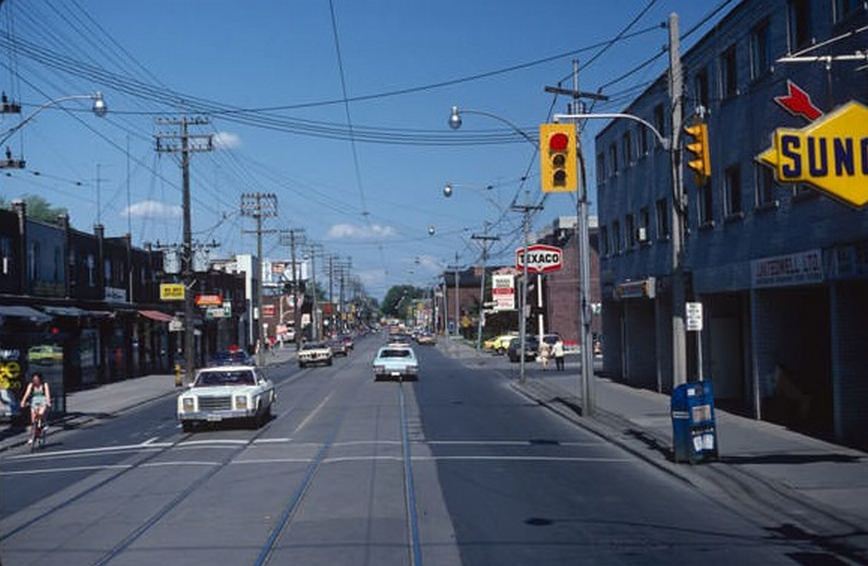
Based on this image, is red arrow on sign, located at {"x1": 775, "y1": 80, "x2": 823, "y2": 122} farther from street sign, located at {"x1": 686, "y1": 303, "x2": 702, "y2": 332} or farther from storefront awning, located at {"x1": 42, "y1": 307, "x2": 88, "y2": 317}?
storefront awning, located at {"x1": 42, "y1": 307, "x2": 88, "y2": 317}

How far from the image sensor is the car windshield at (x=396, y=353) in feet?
154

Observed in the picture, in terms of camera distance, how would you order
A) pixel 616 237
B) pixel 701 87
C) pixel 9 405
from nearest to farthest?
1. pixel 9 405
2. pixel 701 87
3. pixel 616 237

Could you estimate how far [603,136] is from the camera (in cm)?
4347

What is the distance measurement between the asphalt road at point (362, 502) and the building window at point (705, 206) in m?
7.86

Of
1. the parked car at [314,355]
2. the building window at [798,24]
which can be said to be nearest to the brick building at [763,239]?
the building window at [798,24]

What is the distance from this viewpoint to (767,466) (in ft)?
56.9

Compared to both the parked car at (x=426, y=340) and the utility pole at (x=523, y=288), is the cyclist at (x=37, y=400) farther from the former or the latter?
the parked car at (x=426, y=340)

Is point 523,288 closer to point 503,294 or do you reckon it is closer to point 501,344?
point 503,294

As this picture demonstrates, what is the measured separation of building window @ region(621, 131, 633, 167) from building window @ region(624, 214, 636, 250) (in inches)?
79.2

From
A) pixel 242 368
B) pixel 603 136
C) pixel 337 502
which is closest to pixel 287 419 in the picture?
pixel 242 368

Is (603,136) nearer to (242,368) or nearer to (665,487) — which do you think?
(242,368)

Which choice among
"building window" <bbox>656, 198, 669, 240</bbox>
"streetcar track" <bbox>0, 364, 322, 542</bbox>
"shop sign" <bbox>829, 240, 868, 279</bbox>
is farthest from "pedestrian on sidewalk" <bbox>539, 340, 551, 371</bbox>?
"shop sign" <bbox>829, 240, 868, 279</bbox>

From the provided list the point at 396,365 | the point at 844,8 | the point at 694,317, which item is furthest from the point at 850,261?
the point at 396,365

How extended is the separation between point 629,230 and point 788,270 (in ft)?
59.5
